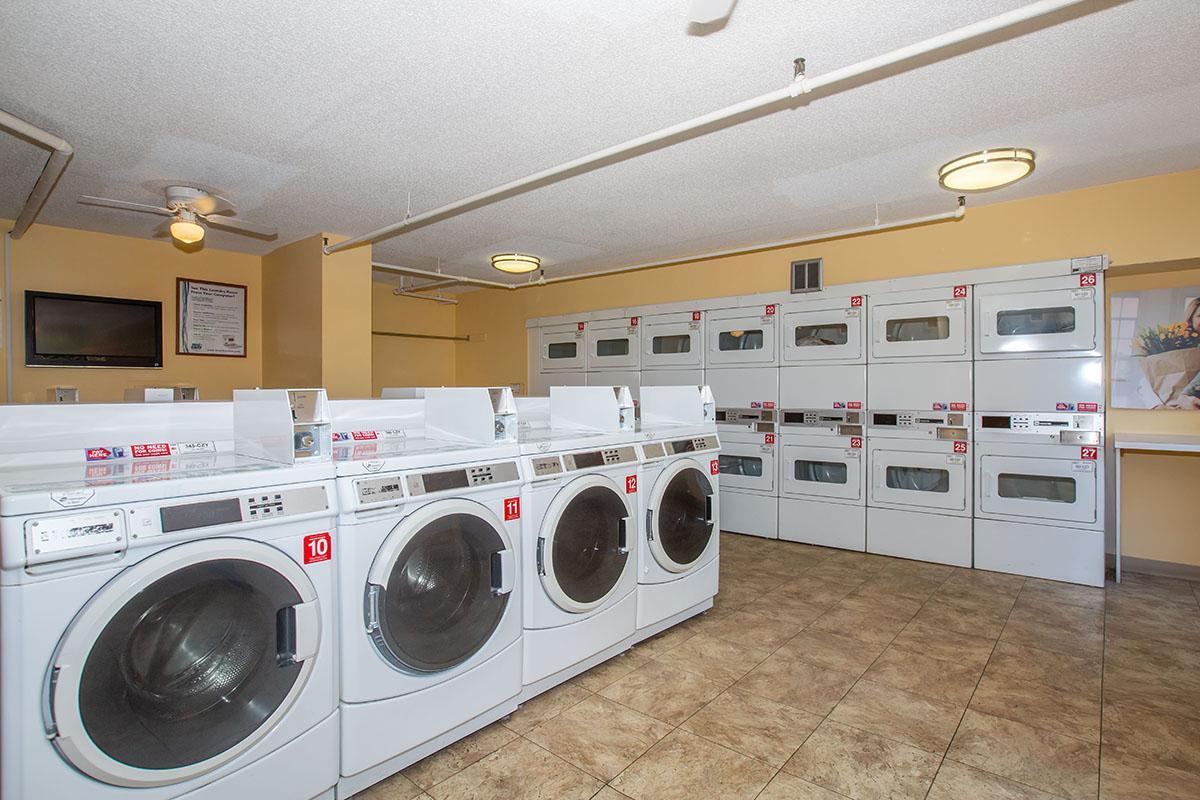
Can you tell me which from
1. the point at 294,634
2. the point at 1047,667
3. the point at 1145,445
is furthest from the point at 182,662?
the point at 1145,445

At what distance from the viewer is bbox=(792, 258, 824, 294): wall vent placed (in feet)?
16.7

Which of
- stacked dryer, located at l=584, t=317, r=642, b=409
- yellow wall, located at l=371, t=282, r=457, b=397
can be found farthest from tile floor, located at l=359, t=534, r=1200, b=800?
yellow wall, located at l=371, t=282, r=457, b=397

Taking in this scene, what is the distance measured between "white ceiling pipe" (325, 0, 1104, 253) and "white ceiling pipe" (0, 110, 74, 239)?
1968 mm

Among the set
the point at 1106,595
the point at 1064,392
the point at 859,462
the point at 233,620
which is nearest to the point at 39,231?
the point at 233,620

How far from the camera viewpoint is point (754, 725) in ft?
7.52

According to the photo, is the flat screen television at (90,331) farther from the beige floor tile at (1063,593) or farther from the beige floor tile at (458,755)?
the beige floor tile at (1063,593)

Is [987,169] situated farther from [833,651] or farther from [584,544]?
[584,544]

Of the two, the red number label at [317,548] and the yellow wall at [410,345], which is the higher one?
the yellow wall at [410,345]

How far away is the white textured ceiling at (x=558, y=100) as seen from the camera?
230 centimetres

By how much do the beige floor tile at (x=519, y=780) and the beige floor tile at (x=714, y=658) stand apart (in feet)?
2.92

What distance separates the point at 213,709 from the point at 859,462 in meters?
4.53

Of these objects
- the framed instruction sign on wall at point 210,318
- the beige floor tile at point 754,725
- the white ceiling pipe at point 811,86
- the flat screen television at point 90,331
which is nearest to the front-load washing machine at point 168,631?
the beige floor tile at point 754,725

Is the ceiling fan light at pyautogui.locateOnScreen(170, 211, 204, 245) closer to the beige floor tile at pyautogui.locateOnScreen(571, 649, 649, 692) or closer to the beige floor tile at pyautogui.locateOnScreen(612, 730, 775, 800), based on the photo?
the beige floor tile at pyautogui.locateOnScreen(571, 649, 649, 692)

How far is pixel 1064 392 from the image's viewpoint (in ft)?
13.2
